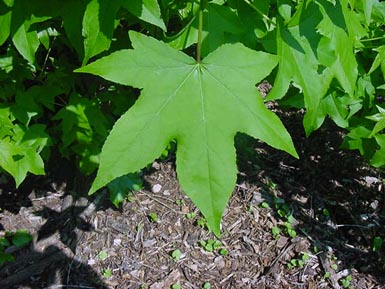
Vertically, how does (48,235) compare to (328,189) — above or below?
above

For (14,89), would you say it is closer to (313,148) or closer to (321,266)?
(321,266)

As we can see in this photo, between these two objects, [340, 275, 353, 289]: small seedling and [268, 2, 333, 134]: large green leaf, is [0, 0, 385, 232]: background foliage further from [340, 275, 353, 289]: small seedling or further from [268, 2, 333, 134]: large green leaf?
[340, 275, 353, 289]: small seedling

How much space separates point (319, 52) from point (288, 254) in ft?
6.13

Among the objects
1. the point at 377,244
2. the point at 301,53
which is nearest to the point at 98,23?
the point at 301,53

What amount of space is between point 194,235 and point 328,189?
1.00 metres

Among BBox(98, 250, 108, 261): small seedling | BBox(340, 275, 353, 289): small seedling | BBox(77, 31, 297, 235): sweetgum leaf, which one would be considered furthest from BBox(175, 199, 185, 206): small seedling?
BBox(77, 31, 297, 235): sweetgum leaf

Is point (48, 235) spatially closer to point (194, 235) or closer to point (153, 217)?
point (153, 217)

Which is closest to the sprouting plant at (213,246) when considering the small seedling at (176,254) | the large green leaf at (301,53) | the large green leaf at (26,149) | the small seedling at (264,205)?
the small seedling at (176,254)

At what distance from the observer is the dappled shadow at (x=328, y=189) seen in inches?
126

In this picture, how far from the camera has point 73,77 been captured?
7.81ft

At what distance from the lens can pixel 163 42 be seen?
1.33 m

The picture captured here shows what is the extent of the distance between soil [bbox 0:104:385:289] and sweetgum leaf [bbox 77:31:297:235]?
1837 millimetres

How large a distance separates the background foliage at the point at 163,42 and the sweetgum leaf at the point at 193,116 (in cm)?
13

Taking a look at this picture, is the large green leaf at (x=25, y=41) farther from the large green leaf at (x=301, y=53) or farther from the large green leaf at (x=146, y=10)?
the large green leaf at (x=301, y=53)
